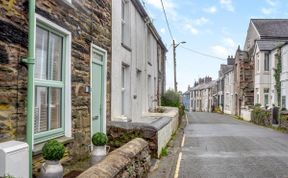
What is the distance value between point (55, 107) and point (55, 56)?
3.05 feet

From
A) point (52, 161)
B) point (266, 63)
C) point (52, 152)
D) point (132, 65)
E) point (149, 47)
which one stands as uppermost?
point (266, 63)

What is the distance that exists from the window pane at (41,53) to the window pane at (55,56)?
214 mm

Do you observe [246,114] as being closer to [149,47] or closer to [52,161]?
[149,47]

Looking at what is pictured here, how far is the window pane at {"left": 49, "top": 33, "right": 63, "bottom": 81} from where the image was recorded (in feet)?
22.4

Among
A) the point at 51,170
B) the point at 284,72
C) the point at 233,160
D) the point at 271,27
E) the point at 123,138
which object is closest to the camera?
the point at 51,170

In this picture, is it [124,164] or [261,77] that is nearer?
[124,164]

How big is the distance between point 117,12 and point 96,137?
5590mm

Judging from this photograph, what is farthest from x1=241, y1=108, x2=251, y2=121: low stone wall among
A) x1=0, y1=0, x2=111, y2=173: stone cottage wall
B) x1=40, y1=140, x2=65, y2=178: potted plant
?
x1=40, y1=140, x2=65, y2=178: potted plant

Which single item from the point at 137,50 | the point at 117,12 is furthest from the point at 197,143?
the point at 117,12

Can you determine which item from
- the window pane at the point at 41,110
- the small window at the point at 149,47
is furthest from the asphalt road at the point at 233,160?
the small window at the point at 149,47

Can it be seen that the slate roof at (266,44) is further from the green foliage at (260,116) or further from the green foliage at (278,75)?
the green foliage at (260,116)

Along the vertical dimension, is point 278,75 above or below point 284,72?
below

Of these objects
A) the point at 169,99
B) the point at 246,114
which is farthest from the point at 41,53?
the point at 246,114

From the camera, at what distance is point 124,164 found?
6.02 m
